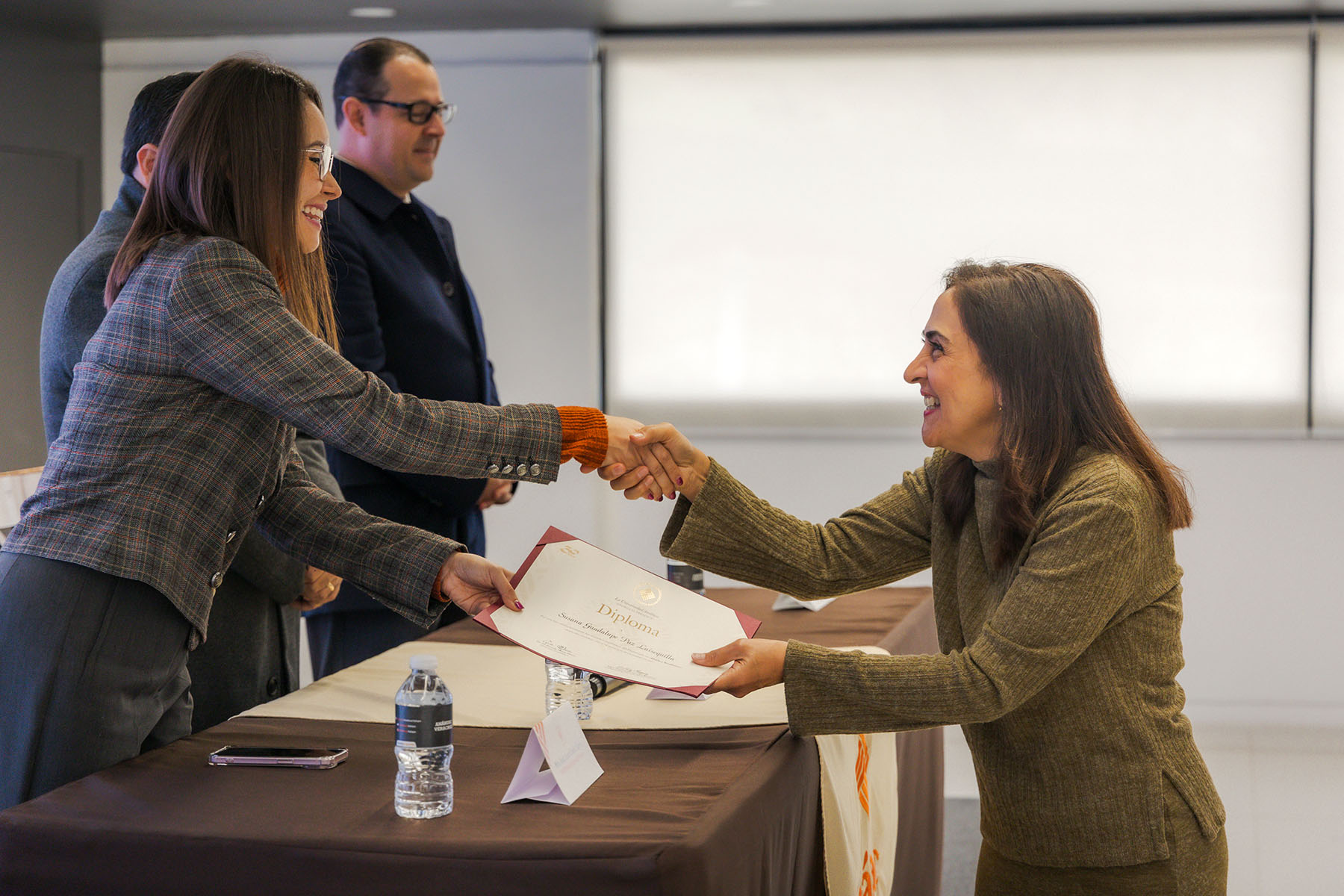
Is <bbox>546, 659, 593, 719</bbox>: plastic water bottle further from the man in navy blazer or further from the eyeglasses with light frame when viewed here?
the man in navy blazer

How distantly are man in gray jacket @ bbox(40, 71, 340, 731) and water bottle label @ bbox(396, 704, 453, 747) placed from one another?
2.53 feet

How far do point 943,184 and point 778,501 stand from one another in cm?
148

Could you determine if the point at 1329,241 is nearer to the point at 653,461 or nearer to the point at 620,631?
the point at 653,461

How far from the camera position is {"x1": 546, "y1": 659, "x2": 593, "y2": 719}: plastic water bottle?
162 centimetres

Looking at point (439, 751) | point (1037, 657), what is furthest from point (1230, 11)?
point (439, 751)

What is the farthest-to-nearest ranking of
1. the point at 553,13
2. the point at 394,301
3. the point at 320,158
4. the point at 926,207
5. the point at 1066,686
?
the point at 926,207, the point at 553,13, the point at 394,301, the point at 320,158, the point at 1066,686

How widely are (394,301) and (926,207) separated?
2.90 m

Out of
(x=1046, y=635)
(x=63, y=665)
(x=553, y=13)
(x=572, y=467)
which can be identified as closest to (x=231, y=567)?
(x=63, y=665)

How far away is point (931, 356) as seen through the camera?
5.35 feet

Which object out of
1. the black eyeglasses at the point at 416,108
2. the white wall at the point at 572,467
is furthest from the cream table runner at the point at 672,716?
the white wall at the point at 572,467

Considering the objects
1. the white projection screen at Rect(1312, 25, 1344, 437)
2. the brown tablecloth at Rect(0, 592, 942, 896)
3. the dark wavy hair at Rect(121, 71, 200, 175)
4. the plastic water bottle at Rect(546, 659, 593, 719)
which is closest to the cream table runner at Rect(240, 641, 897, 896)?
the plastic water bottle at Rect(546, 659, 593, 719)

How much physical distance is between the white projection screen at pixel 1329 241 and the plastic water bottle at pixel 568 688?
417cm

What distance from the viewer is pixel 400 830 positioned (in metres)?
1.14

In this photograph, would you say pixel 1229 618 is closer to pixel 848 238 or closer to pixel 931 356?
pixel 848 238
